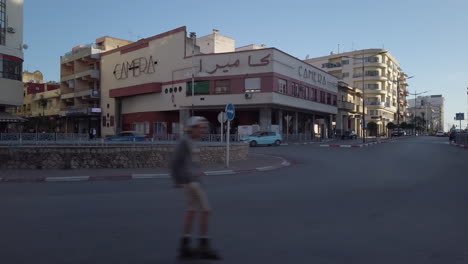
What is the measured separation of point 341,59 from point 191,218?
273 ft

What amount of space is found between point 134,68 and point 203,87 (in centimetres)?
1353

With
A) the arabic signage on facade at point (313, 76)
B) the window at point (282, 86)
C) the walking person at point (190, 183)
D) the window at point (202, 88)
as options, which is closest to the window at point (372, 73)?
the arabic signage on facade at point (313, 76)

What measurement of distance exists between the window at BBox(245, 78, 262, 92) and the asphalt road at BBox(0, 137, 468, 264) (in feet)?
98.3

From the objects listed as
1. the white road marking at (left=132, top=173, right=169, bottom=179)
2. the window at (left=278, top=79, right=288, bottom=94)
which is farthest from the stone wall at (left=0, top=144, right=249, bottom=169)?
the window at (left=278, top=79, right=288, bottom=94)

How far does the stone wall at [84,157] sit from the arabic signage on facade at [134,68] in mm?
33940

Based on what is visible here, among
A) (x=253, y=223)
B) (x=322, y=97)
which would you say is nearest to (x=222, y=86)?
(x=322, y=97)

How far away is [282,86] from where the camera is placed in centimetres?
4134

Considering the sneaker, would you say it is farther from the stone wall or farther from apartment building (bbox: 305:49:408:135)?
apartment building (bbox: 305:49:408:135)

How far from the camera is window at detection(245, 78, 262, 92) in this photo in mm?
39594

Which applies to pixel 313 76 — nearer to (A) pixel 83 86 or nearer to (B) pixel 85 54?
(B) pixel 85 54

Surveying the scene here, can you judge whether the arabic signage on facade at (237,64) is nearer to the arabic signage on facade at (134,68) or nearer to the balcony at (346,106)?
the arabic signage on facade at (134,68)

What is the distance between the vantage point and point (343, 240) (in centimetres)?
506

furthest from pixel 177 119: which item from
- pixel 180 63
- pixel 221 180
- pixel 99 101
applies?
pixel 221 180

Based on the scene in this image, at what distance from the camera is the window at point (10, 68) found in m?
33.3
